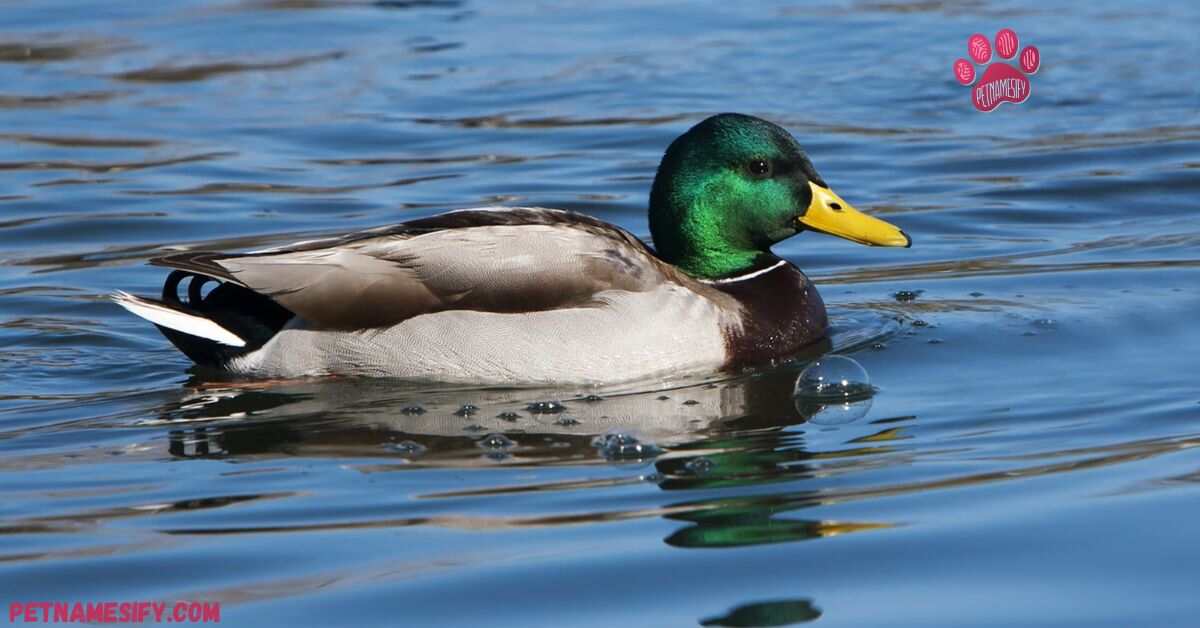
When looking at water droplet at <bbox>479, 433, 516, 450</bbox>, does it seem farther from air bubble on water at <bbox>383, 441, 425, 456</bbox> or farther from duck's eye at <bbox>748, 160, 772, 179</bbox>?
duck's eye at <bbox>748, 160, 772, 179</bbox>

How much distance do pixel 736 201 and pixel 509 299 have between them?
3.60ft

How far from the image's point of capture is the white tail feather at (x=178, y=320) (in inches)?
284

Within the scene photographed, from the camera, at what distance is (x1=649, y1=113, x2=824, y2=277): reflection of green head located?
24.6 ft

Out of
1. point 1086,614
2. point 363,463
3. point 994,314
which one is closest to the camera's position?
point 1086,614

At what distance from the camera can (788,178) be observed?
7551 millimetres

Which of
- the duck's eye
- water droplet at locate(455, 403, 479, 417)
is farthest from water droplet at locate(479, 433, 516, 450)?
the duck's eye

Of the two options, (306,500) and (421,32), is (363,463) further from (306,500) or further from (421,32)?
(421,32)

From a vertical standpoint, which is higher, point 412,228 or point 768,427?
point 412,228

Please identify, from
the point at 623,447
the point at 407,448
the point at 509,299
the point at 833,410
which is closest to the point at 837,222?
the point at 833,410

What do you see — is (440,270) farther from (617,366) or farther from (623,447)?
(623,447)

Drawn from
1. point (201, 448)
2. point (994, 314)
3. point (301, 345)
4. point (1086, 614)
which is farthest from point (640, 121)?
point (1086, 614)

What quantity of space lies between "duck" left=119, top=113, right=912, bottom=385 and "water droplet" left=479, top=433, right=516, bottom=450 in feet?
2.41

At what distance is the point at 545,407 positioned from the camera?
22.3 ft

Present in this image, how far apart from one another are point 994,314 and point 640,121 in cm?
524
